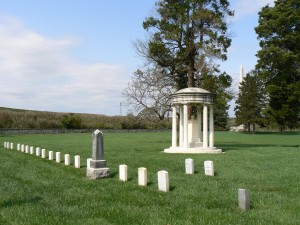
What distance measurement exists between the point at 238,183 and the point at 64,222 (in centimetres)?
550

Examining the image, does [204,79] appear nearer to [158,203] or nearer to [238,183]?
[238,183]

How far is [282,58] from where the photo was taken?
1167 inches

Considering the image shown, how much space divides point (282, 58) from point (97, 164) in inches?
850

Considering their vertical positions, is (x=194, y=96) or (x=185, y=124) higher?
(x=194, y=96)

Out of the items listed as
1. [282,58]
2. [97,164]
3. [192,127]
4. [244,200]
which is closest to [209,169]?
[97,164]

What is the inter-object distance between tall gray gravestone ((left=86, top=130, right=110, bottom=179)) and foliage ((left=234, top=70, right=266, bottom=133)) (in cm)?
6243

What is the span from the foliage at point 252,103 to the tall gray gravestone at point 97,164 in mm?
62434

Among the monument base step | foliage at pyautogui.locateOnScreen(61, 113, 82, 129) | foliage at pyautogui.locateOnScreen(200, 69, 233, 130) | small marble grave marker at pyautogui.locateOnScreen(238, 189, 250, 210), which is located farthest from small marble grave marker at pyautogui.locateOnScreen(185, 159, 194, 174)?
foliage at pyautogui.locateOnScreen(61, 113, 82, 129)

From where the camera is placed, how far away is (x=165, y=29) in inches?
1128

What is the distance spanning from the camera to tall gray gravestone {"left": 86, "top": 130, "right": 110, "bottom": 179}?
39.5 feet

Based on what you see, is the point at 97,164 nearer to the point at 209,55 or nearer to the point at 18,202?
the point at 18,202

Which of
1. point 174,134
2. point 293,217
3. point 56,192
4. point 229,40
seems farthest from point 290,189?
point 229,40

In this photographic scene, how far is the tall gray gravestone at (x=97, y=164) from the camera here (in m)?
12.0

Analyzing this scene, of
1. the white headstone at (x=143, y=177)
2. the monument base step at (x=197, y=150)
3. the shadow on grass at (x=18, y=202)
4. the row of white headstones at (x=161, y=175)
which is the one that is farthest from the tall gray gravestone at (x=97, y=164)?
the monument base step at (x=197, y=150)
